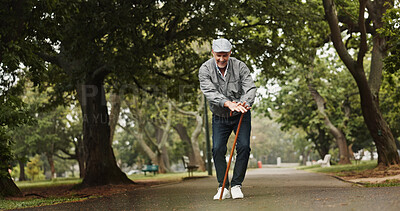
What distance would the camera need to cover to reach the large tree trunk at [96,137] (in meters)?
15.4

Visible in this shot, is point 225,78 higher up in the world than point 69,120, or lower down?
lower down

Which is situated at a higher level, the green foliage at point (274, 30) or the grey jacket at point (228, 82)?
the green foliage at point (274, 30)

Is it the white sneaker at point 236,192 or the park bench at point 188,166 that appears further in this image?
the park bench at point 188,166

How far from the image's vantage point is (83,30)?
13.6m

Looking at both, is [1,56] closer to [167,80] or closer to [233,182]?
[233,182]

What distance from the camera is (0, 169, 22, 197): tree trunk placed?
10.2m

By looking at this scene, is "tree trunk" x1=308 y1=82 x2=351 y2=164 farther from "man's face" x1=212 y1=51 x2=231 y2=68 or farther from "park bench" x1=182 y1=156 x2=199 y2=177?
"man's face" x1=212 y1=51 x2=231 y2=68

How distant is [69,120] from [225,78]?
3533 centimetres

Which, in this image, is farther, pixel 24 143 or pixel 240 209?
pixel 24 143

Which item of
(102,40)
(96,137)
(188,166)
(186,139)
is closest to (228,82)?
(102,40)

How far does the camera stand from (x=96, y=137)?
51.3 feet

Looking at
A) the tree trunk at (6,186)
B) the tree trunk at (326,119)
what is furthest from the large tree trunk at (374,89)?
the tree trunk at (326,119)

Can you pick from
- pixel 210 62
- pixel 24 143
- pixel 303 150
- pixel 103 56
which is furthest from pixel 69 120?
pixel 303 150

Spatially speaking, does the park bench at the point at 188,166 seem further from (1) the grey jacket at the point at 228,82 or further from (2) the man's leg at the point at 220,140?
(1) the grey jacket at the point at 228,82
